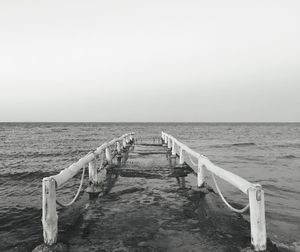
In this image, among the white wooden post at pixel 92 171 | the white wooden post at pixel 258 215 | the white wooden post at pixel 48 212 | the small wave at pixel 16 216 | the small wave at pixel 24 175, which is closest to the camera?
the white wooden post at pixel 258 215

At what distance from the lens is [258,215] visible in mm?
3936

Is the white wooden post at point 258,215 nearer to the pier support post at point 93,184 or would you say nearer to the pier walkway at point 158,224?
the pier walkway at point 158,224

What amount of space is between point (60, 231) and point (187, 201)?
3253 millimetres

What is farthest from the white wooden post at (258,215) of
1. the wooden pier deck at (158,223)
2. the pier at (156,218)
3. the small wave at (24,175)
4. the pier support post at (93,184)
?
the small wave at (24,175)

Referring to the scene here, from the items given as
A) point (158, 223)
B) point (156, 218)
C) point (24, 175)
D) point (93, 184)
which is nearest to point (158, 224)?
point (158, 223)

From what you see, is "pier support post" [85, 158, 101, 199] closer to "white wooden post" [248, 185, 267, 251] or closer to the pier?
the pier

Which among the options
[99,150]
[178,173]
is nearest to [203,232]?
[99,150]

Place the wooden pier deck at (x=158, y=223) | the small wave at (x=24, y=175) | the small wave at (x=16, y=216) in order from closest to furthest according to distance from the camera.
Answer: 1. the wooden pier deck at (x=158, y=223)
2. the small wave at (x=16, y=216)
3. the small wave at (x=24, y=175)

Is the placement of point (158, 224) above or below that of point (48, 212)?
below

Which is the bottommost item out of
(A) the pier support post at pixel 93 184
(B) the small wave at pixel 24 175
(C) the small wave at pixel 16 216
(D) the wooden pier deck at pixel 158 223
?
(B) the small wave at pixel 24 175

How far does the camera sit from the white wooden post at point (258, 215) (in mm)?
3904

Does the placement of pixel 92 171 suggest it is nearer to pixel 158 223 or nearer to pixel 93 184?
pixel 93 184

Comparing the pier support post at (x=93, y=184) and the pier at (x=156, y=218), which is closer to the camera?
the pier at (x=156, y=218)

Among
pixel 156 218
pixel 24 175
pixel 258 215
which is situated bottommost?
pixel 24 175
